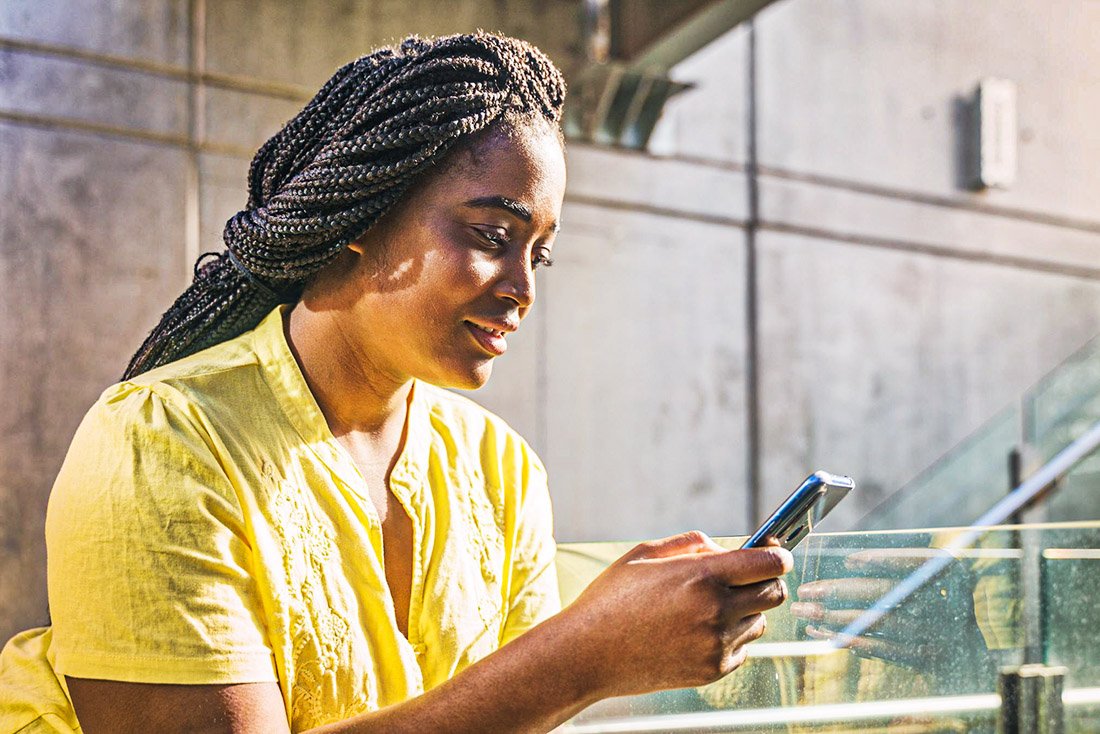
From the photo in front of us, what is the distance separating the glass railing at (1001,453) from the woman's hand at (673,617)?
5.81 m

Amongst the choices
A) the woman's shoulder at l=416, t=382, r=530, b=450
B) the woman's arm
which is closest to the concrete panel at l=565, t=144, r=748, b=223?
the woman's shoulder at l=416, t=382, r=530, b=450

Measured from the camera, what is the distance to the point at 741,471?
7660 mm

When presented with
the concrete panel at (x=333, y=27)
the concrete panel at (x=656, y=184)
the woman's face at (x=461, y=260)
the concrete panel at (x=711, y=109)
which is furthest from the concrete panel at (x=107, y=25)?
the woman's face at (x=461, y=260)

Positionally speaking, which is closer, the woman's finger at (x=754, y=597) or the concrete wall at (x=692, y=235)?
the woman's finger at (x=754, y=597)

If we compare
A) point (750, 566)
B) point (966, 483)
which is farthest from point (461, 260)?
point (966, 483)

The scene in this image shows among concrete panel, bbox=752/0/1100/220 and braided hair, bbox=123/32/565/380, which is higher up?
concrete panel, bbox=752/0/1100/220

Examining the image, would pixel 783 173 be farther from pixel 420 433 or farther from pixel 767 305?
pixel 420 433

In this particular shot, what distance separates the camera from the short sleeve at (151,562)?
4.08ft

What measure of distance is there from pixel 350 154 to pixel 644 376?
5934 millimetres

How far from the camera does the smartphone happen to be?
47.9 inches

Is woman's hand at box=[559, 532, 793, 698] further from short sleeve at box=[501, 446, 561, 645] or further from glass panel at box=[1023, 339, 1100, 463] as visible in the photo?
glass panel at box=[1023, 339, 1100, 463]

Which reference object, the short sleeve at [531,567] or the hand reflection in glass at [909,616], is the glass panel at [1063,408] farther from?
the short sleeve at [531,567]

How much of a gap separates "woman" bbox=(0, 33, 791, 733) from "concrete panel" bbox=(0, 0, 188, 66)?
4445 millimetres

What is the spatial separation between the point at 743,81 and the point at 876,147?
49.5 inches
